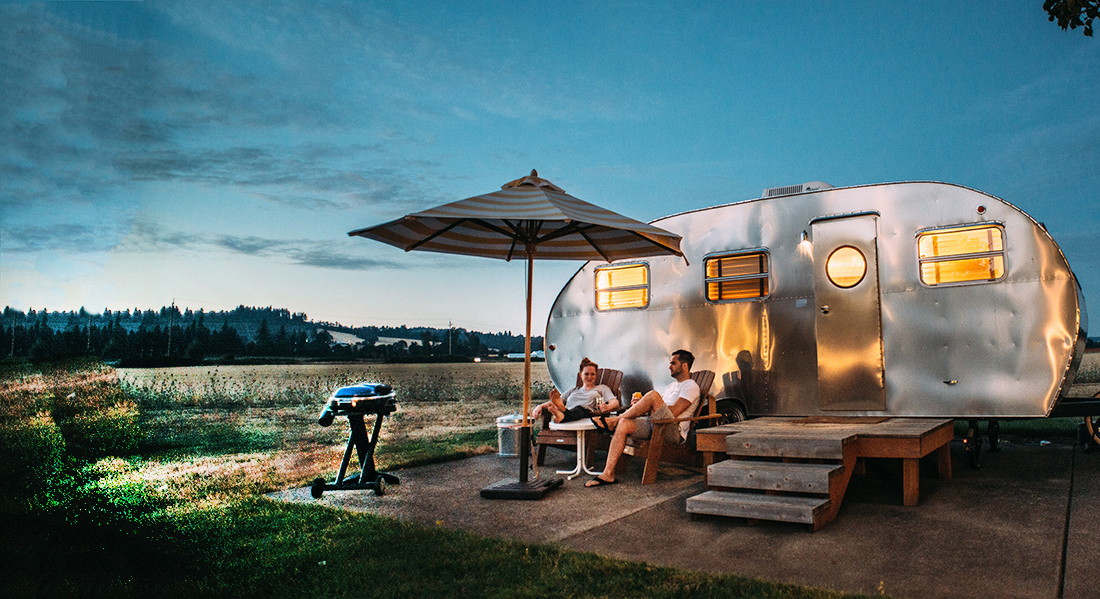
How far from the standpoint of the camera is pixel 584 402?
6.97m

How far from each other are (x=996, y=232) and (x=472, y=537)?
17.7ft

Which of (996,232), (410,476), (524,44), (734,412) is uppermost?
(524,44)

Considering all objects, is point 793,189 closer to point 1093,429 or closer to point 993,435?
point 993,435

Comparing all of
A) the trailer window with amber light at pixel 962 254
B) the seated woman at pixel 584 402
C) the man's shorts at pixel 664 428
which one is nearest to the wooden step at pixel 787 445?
the man's shorts at pixel 664 428

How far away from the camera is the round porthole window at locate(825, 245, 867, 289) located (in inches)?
261

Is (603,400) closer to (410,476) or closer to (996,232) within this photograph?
(410,476)

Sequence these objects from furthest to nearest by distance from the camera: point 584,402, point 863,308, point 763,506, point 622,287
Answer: point 622,287, point 584,402, point 863,308, point 763,506

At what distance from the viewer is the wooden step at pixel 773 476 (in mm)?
4434

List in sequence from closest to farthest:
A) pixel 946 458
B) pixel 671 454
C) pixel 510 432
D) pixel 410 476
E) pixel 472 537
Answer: pixel 472 537
pixel 946 458
pixel 410 476
pixel 671 454
pixel 510 432

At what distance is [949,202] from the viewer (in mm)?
6273

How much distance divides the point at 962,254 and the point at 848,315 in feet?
3.72

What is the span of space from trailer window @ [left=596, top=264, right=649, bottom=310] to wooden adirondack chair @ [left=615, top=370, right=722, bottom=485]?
1.18 m

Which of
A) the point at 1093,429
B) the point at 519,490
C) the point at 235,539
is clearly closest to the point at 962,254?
the point at 1093,429

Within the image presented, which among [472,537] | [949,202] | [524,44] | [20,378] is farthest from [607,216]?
[20,378]
